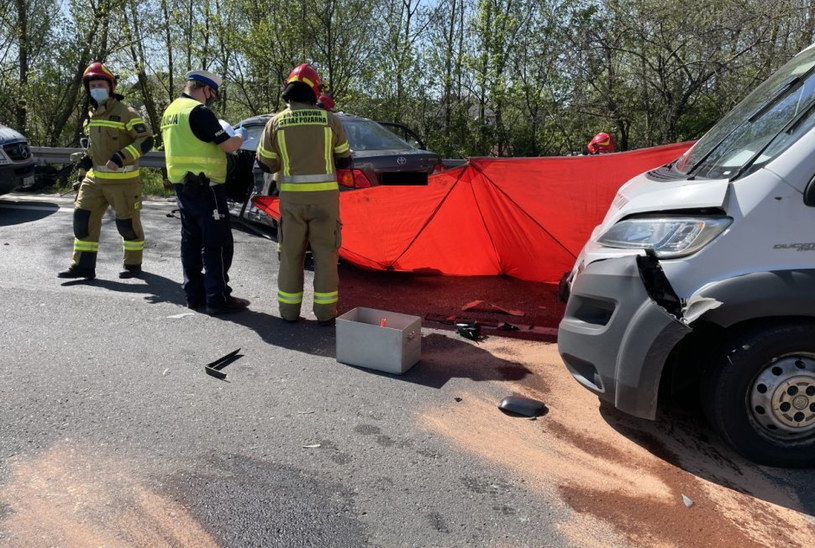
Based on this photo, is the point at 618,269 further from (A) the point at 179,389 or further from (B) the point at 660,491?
(A) the point at 179,389

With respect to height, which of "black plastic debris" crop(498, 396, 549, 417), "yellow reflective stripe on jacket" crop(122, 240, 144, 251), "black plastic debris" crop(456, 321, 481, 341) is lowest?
"black plastic debris" crop(498, 396, 549, 417)

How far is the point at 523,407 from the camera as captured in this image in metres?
3.56

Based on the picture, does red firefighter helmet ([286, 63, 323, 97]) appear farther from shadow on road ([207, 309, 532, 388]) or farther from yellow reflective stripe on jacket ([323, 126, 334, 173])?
shadow on road ([207, 309, 532, 388])

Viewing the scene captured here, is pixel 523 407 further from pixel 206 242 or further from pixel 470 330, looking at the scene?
pixel 206 242

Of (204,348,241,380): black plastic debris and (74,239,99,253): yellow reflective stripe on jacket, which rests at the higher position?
(74,239,99,253): yellow reflective stripe on jacket

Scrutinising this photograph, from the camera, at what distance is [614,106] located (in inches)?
468

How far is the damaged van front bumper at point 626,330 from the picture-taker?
2.82 metres

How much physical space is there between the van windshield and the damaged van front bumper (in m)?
0.63

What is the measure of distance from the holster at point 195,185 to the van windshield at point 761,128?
3549mm

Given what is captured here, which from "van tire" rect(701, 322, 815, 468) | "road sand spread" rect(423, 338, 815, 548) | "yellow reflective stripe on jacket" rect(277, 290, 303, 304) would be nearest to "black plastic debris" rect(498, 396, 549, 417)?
"road sand spread" rect(423, 338, 815, 548)

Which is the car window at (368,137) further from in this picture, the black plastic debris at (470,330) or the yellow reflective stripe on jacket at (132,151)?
the black plastic debris at (470,330)

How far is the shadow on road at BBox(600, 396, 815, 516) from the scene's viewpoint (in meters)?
2.79

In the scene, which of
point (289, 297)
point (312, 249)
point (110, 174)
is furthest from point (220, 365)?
point (110, 174)

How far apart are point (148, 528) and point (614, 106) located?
11410 mm
